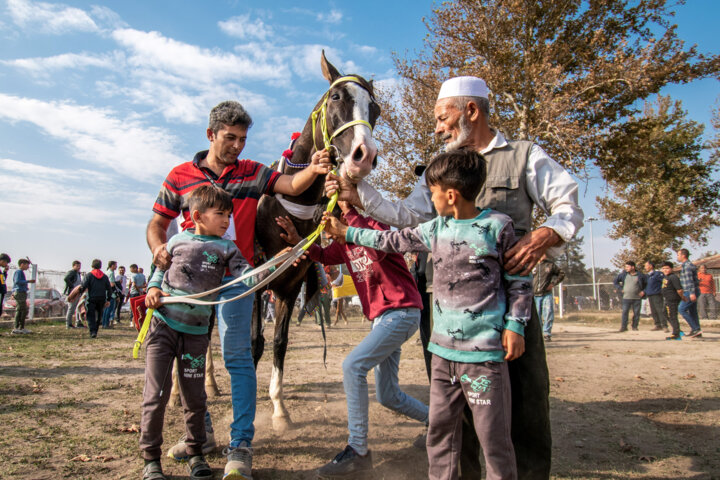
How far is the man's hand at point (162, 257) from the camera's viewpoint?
2828 mm

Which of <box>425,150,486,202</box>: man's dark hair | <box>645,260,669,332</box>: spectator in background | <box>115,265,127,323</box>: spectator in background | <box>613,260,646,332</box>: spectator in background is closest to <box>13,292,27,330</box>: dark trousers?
<box>115,265,127,323</box>: spectator in background

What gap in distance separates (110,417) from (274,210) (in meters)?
2.51

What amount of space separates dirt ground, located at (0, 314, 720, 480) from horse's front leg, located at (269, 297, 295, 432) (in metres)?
0.11

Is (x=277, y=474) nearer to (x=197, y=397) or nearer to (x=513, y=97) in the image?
(x=197, y=397)

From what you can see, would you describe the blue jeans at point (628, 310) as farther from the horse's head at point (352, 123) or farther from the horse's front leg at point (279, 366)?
the horse's head at point (352, 123)

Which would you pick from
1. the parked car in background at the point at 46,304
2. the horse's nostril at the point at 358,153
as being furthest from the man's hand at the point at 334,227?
→ the parked car in background at the point at 46,304

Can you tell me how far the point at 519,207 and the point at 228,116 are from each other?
2.03 m

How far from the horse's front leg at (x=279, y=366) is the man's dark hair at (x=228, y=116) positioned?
1.94m

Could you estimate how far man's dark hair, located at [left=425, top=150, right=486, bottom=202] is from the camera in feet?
6.82

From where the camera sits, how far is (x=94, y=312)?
Result: 12.3m

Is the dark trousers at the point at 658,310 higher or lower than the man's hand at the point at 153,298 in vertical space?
lower

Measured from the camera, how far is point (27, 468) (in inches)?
116

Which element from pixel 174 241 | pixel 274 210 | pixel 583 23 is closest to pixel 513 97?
pixel 583 23

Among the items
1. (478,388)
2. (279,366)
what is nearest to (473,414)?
(478,388)
